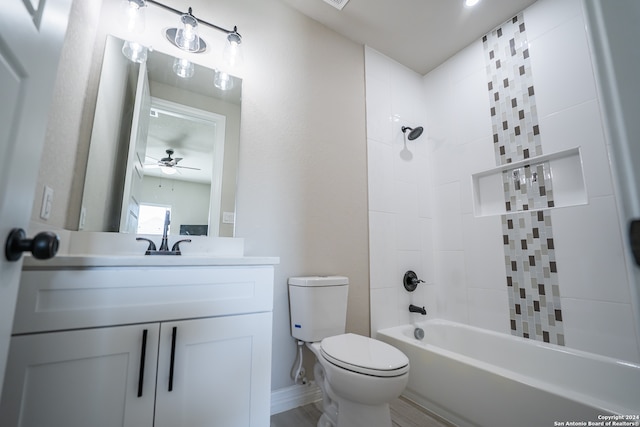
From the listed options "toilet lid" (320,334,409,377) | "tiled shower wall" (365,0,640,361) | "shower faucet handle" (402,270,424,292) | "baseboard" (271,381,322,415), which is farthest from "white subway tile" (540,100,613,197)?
"baseboard" (271,381,322,415)

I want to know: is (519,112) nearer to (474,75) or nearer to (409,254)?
(474,75)

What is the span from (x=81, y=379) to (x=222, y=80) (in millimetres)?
1543

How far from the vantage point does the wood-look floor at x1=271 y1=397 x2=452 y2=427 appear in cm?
144

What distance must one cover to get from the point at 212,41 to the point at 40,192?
1.24 meters

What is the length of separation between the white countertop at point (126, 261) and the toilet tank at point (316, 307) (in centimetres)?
49

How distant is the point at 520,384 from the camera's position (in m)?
1.20

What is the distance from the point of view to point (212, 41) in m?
1.62

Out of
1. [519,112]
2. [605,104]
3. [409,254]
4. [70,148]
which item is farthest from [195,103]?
[519,112]

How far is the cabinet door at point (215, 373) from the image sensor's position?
89cm

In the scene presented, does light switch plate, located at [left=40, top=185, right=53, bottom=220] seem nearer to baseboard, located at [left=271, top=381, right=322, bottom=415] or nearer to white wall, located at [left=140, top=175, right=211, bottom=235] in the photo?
white wall, located at [left=140, top=175, right=211, bottom=235]

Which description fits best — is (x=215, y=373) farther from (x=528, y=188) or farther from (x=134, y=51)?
(x=528, y=188)

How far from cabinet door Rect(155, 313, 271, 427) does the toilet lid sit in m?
0.32

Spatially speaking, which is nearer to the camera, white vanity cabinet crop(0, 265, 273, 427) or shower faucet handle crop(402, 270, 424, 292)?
white vanity cabinet crop(0, 265, 273, 427)

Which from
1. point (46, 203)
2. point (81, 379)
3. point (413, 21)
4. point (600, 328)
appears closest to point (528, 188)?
point (600, 328)
